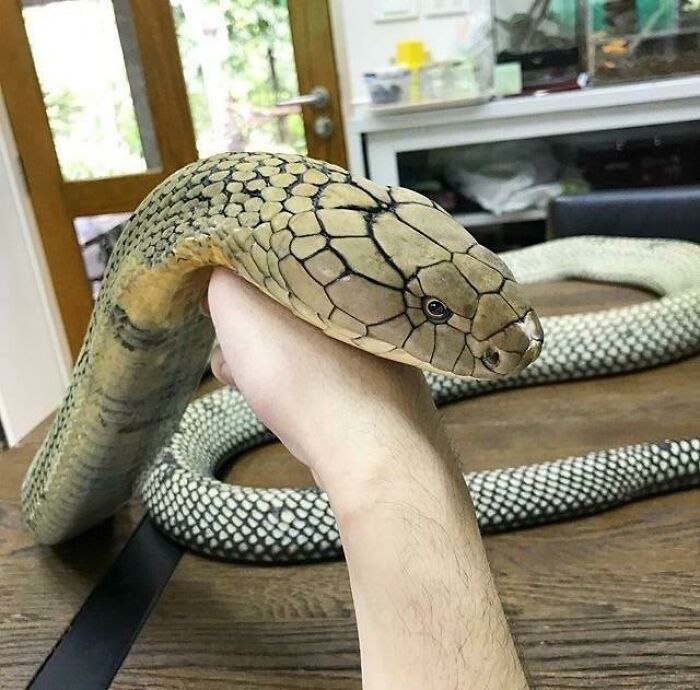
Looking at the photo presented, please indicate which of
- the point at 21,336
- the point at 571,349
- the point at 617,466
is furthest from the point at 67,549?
the point at 21,336

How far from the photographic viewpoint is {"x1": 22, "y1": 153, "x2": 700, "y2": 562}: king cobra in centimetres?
56

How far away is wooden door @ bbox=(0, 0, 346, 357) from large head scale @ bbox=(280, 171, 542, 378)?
2206mm

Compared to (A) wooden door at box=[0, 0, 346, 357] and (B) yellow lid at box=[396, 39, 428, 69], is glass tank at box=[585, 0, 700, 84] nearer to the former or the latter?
(B) yellow lid at box=[396, 39, 428, 69]

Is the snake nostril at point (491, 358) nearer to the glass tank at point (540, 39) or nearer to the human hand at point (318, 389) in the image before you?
the human hand at point (318, 389)

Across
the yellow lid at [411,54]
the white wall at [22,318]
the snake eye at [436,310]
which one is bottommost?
the white wall at [22,318]

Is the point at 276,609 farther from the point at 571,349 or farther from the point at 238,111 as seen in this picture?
the point at 238,111

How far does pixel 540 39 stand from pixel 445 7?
329mm

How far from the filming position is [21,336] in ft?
9.27

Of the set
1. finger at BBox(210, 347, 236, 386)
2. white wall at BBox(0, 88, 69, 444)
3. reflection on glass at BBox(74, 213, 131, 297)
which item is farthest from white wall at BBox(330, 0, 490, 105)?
finger at BBox(210, 347, 236, 386)

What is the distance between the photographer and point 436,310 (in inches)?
21.8

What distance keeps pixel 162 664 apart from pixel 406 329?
0.39m

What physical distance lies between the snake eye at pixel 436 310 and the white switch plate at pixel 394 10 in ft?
7.60

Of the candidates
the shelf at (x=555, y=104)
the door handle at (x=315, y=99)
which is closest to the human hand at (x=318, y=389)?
the shelf at (x=555, y=104)

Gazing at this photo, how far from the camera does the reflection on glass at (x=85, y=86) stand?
2.73 meters
